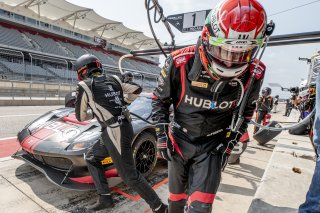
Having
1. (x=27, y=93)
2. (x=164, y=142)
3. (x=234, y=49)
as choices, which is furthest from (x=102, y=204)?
(x=27, y=93)

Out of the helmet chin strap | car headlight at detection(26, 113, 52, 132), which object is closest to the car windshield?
car headlight at detection(26, 113, 52, 132)

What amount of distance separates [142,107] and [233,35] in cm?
274

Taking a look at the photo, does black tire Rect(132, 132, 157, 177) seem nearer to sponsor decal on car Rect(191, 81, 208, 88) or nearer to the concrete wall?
sponsor decal on car Rect(191, 81, 208, 88)

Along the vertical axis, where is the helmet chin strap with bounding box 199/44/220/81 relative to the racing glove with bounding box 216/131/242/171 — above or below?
above

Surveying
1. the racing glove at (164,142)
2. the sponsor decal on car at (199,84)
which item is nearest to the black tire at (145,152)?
the racing glove at (164,142)

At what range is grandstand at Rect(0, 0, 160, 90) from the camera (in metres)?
23.8

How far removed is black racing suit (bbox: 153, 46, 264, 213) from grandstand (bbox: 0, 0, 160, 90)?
19.2 m

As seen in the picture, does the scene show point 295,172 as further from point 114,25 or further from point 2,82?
point 114,25

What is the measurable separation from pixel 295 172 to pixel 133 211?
6.70ft

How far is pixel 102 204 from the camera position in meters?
2.61

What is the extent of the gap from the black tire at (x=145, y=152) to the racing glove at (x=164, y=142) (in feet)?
4.25

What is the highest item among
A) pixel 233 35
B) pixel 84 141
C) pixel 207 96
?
pixel 233 35

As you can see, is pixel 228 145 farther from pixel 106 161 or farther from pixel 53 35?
pixel 53 35

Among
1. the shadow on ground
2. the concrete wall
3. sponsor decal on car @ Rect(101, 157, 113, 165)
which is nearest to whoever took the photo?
the shadow on ground
